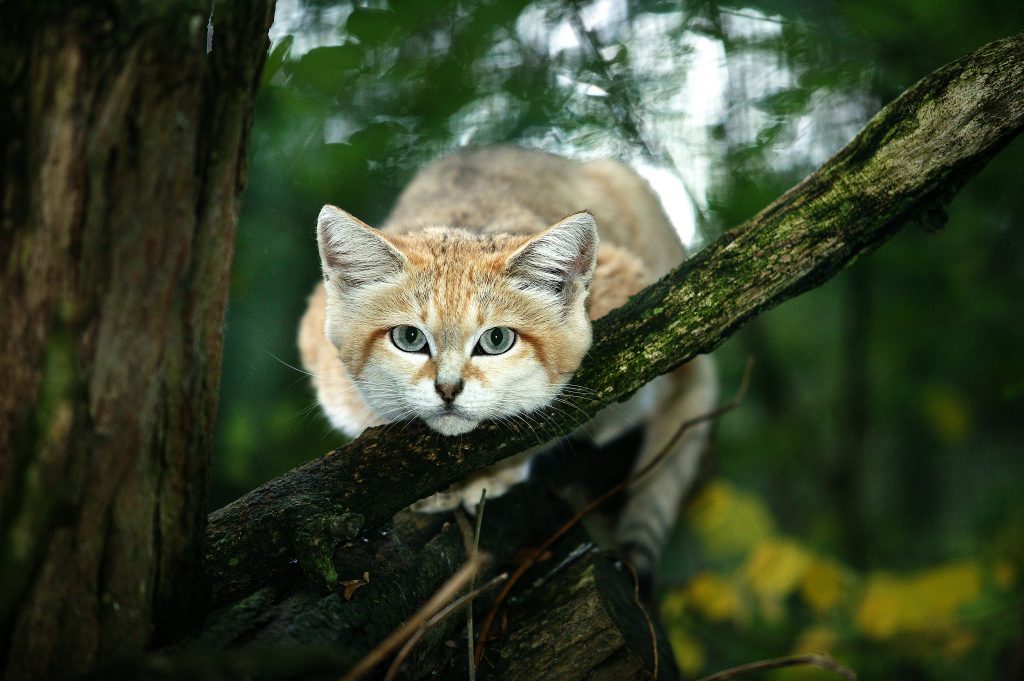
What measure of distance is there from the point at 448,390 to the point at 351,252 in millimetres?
695

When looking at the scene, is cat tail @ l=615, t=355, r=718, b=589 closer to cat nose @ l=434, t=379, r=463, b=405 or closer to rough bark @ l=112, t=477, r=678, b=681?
rough bark @ l=112, t=477, r=678, b=681

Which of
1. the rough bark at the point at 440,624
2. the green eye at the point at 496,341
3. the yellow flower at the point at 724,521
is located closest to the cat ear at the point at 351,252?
the green eye at the point at 496,341

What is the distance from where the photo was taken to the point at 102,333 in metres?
1.44

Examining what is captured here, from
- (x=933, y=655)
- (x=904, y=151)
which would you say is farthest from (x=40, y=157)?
(x=933, y=655)

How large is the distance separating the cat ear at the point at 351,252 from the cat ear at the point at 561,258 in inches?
17.1

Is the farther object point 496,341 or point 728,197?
point 728,197

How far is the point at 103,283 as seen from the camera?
1.42 m

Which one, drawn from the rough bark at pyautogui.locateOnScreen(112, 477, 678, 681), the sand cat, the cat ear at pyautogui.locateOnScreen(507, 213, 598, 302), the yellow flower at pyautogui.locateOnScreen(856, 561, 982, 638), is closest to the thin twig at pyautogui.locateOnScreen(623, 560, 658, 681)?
the rough bark at pyautogui.locateOnScreen(112, 477, 678, 681)

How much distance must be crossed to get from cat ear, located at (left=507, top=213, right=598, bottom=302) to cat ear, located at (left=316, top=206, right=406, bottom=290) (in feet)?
1.43

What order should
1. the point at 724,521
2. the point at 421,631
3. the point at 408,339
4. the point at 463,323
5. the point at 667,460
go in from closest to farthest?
the point at 421,631, the point at 463,323, the point at 408,339, the point at 667,460, the point at 724,521

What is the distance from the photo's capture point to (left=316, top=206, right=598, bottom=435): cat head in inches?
105

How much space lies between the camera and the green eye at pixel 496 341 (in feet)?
9.24

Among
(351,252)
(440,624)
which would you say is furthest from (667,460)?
(440,624)

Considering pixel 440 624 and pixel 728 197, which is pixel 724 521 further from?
pixel 440 624
